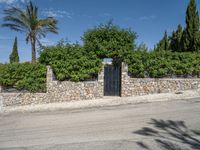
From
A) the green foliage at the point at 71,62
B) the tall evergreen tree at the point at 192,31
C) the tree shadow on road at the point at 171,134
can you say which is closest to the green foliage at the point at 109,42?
A: the green foliage at the point at 71,62

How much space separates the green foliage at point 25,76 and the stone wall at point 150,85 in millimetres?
4971

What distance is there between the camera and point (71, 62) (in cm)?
1552

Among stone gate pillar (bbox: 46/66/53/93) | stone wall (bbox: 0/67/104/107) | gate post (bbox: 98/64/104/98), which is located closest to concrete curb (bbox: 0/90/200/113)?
gate post (bbox: 98/64/104/98)

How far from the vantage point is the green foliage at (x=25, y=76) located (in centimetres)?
1514

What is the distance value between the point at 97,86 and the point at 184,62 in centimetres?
598

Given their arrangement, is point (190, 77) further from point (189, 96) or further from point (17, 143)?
point (17, 143)

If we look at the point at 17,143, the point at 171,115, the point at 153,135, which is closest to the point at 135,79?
the point at 171,115

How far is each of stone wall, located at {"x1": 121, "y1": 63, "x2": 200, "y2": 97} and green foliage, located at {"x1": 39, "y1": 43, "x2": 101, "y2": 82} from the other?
6.28ft

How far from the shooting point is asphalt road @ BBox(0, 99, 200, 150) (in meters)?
7.35

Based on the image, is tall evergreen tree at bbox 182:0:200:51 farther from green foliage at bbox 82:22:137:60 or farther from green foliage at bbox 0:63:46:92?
green foliage at bbox 0:63:46:92

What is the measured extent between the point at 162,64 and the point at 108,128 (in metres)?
8.60

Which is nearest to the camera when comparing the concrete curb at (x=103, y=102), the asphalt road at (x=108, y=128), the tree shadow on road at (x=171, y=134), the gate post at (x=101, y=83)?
the tree shadow on road at (x=171, y=134)

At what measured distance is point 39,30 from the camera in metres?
28.0

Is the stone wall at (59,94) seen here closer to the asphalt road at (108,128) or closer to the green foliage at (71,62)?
the green foliage at (71,62)
